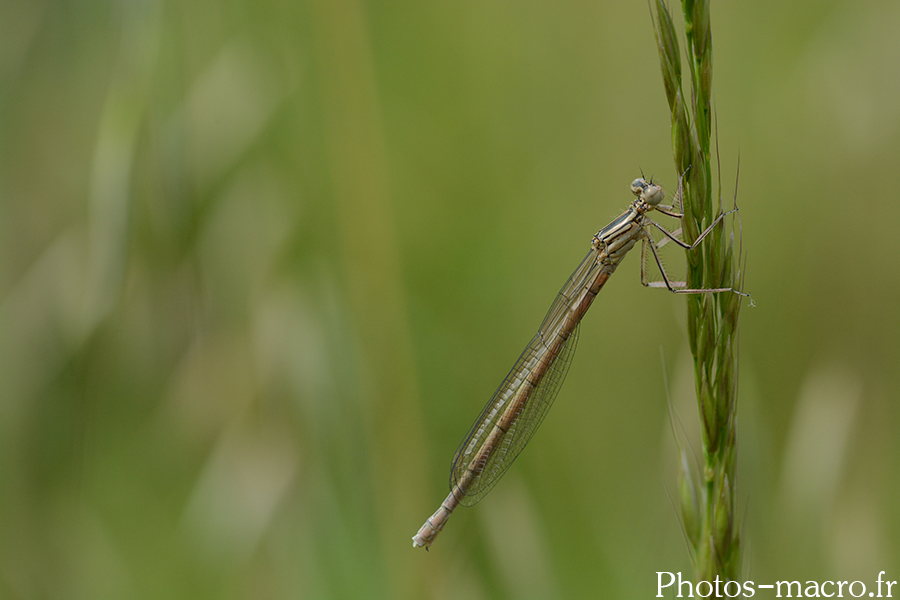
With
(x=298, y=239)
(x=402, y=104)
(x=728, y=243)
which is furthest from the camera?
(x=402, y=104)

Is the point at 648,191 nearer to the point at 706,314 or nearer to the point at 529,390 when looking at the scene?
the point at 529,390

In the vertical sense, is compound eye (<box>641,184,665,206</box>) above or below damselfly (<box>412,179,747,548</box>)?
above

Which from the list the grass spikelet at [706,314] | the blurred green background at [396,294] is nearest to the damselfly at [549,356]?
the blurred green background at [396,294]

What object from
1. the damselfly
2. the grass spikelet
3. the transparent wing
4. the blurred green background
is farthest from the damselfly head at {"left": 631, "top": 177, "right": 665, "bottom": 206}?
the grass spikelet

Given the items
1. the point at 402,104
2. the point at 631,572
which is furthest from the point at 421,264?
the point at 631,572

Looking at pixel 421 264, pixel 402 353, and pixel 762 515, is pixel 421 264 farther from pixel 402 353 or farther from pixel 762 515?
pixel 762 515

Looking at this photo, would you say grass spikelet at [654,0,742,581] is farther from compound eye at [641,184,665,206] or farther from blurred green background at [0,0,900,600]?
compound eye at [641,184,665,206]

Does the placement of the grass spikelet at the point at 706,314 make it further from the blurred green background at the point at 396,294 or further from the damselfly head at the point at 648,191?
the damselfly head at the point at 648,191
